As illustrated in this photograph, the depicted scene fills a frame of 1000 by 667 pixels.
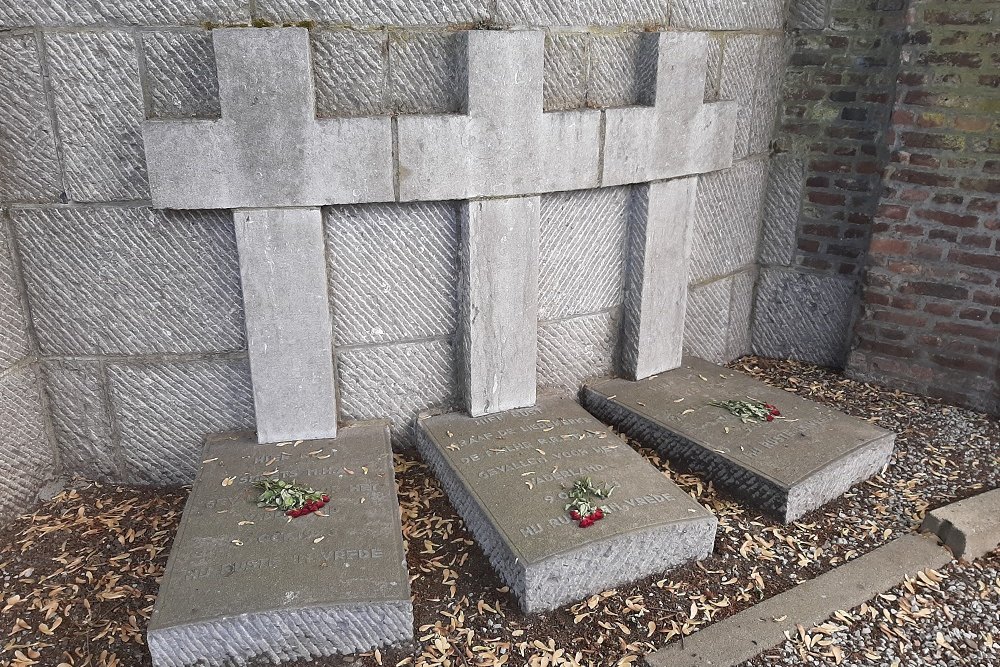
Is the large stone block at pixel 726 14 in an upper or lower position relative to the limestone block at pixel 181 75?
upper

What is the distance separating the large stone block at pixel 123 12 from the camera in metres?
2.72

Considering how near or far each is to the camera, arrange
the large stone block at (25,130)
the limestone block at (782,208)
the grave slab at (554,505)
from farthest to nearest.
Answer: the limestone block at (782,208) → the large stone block at (25,130) → the grave slab at (554,505)

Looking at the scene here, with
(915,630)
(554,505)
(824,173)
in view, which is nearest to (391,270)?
(554,505)

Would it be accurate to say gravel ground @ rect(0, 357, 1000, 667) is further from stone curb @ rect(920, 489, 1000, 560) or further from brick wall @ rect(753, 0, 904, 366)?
brick wall @ rect(753, 0, 904, 366)

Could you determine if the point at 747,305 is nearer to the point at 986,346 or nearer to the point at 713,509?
the point at 986,346

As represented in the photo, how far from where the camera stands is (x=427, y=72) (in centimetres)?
308

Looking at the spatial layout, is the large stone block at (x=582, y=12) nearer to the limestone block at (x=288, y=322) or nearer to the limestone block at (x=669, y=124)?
the limestone block at (x=669, y=124)

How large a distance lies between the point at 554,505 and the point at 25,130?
2498mm

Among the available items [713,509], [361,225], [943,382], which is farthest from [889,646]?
[361,225]

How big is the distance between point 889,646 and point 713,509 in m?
0.86

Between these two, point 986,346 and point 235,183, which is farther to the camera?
point 986,346

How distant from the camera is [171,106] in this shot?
2.88 m

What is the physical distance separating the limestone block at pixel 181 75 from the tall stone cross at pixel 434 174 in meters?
0.09

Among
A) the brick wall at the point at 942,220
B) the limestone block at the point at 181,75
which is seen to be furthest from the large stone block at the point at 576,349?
the limestone block at the point at 181,75
